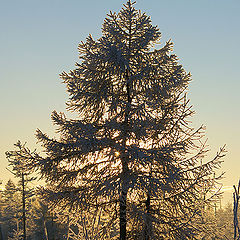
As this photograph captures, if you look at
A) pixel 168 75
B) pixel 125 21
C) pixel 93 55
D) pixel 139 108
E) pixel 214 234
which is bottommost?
pixel 214 234

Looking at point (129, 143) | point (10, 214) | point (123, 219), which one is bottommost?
point (10, 214)

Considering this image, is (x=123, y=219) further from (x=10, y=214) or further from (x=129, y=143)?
(x=10, y=214)

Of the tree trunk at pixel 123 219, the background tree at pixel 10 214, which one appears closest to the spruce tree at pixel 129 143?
the tree trunk at pixel 123 219

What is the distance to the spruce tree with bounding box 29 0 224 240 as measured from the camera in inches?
324

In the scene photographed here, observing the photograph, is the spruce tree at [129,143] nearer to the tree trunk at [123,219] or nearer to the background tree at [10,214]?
the tree trunk at [123,219]

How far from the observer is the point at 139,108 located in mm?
8281

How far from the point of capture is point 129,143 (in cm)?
862

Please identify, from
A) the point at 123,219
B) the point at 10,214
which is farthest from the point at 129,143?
the point at 10,214

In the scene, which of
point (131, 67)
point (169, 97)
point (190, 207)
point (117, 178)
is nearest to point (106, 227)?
point (117, 178)

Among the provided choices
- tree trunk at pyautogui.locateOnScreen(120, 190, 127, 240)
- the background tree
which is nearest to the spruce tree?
tree trunk at pyautogui.locateOnScreen(120, 190, 127, 240)

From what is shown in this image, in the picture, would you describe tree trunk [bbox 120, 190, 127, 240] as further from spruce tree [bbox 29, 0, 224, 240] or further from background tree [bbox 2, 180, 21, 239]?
background tree [bbox 2, 180, 21, 239]

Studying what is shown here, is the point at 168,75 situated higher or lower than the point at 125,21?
lower

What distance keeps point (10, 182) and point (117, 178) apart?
4581 centimetres

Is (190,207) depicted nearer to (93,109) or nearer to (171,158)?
(171,158)
